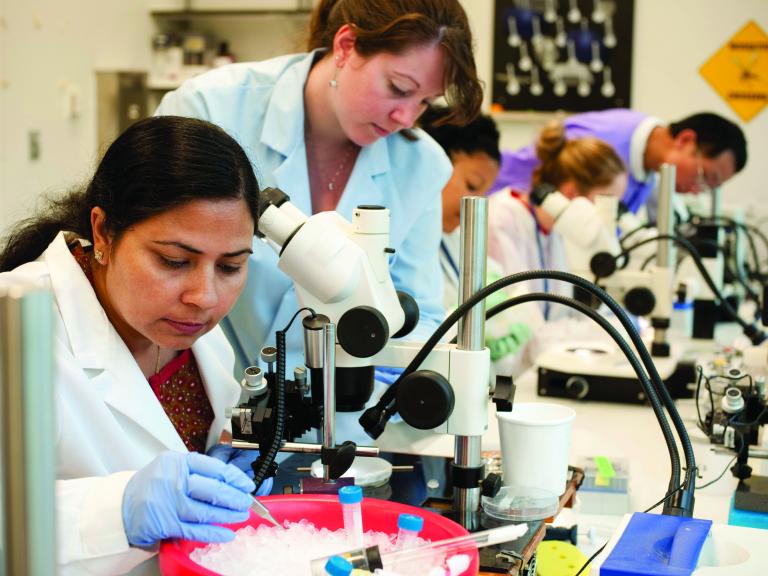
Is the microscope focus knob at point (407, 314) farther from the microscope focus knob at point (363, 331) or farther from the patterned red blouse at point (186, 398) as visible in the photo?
the patterned red blouse at point (186, 398)

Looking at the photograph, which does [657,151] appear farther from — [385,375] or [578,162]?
[385,375]

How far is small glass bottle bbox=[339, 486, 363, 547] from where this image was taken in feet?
3.31

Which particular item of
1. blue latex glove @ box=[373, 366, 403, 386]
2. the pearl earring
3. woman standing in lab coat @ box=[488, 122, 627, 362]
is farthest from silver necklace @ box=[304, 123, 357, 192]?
woman standing in lab coat @ box=[488, 122, 627, 362]

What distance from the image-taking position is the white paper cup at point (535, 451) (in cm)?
128

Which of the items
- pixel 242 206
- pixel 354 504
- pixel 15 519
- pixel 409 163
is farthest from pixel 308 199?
pixel 15 519

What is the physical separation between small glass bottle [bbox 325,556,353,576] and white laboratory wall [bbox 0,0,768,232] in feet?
7.29

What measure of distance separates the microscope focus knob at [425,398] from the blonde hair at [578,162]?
205 cm

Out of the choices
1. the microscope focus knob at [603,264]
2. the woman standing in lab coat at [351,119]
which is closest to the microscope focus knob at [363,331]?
the woman standing in lab coat at [351,119]

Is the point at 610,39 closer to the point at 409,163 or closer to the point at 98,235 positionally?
the point at 409,163

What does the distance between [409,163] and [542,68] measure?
364 cm

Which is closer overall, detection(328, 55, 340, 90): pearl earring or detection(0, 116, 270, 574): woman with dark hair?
detection(0, 116, 270, 574): woman with dark hair

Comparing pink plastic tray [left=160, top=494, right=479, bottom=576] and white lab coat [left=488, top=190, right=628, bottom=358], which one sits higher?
white lab coat [left=488, top=190, right=628, bottom=358]

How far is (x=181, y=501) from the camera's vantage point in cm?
95

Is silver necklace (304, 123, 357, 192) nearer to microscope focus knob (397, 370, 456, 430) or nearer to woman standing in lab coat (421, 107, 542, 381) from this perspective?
woman standing in lab coat (421, 107, 542, 381)
